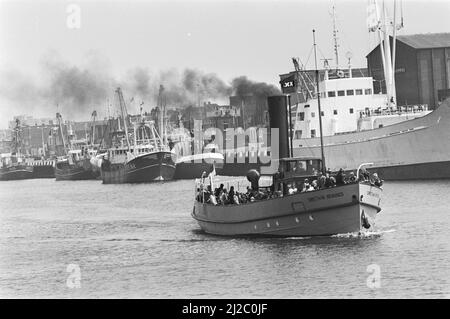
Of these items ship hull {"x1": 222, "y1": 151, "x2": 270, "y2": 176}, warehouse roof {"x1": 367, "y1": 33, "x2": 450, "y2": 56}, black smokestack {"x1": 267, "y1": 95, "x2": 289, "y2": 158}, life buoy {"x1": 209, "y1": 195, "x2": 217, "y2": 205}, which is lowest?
life buoy {"x1": 209, "y1": 195, "x2": 217, "y2": 205}

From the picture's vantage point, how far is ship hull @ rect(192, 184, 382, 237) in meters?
41.8

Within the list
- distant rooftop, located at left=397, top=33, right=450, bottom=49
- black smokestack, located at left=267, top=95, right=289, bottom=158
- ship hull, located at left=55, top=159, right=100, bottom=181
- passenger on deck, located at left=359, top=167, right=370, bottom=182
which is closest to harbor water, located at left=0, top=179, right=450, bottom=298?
passenger on deck, located at left=359, top=167, right=370, bottom=182

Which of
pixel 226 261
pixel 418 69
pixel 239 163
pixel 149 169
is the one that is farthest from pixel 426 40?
pixel 226 261

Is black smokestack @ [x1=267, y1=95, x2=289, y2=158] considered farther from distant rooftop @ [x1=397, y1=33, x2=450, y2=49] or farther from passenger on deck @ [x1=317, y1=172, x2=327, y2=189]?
distant rooftop @ [x1=397, y1=33, x2=450, y2=49]

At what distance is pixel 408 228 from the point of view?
156 feet

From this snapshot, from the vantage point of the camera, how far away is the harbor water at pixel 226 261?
34.7m

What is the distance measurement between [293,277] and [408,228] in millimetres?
12920

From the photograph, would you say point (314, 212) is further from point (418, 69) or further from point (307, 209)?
point (418, 69)

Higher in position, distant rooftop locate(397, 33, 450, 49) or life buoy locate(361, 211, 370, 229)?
distant rooftop locate(397, 33, 450, 49)
